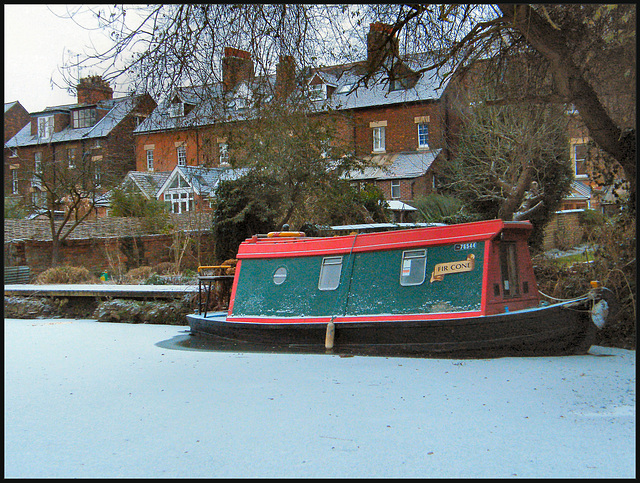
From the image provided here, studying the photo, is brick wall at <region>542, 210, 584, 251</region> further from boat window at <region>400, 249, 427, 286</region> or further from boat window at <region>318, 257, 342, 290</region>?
boat window at <region>400, 249, 427, 286</region>

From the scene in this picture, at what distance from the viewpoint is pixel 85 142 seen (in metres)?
26.7

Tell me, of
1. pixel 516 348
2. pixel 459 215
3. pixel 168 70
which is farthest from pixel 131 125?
pixel 459 215

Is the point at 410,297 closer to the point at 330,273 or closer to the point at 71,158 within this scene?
the point at 330,273

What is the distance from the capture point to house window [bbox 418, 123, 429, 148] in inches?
1068

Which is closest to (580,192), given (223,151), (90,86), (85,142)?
(223,151)

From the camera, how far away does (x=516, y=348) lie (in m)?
7.84

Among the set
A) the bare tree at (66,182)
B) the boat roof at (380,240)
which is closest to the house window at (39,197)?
the bare tree at (66,182)

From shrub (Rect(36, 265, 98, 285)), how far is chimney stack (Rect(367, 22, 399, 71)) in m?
12.6

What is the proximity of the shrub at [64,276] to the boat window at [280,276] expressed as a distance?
10.1 meters

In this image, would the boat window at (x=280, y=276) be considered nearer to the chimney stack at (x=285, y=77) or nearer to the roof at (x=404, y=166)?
the chimney stack at (x=285, y=77)

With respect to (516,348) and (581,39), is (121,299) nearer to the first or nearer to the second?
(516,348)

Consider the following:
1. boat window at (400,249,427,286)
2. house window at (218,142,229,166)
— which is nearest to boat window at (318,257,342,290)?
boat window at (400,249,427,286)

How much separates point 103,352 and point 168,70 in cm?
450

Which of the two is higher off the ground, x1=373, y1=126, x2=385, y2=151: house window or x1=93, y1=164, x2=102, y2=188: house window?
x1=373, y1=126, x2=385, y2=151: house window
